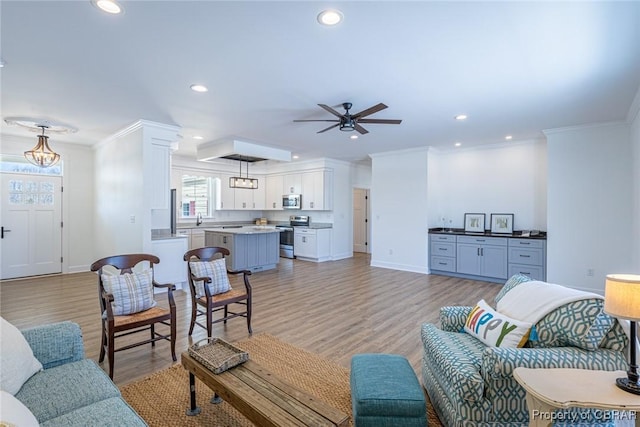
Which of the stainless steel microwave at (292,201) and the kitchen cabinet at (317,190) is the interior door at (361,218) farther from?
the stainless steel microwave at (292,201)

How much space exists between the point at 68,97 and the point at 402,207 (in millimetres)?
5967

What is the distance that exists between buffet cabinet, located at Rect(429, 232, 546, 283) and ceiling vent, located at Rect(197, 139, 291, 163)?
12.3 feet

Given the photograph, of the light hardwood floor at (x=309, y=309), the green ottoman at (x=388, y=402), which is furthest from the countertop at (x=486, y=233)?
the green ottoman at (x=388, y=402)

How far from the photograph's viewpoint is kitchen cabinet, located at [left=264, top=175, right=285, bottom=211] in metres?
9.25

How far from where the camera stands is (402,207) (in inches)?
274

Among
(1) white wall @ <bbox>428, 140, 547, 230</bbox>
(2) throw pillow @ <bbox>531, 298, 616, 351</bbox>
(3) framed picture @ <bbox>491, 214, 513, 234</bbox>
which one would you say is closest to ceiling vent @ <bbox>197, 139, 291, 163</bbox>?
(1) white wall @ <bbox>428, 140, 547, 230</bbox>

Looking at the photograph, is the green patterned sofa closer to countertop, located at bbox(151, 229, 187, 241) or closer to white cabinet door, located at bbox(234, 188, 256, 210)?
countertop, located at bbox(151, 229, 187, 241)

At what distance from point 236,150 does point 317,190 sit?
9.65ft

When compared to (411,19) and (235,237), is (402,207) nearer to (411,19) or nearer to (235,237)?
(235,237)

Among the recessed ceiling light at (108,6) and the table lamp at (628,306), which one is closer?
the table lamp at (628,306)

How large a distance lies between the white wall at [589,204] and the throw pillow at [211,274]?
523cm

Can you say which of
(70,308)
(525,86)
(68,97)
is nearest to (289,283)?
(70,308)

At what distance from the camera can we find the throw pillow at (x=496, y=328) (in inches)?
71.7

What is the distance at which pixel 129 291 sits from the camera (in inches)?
109
